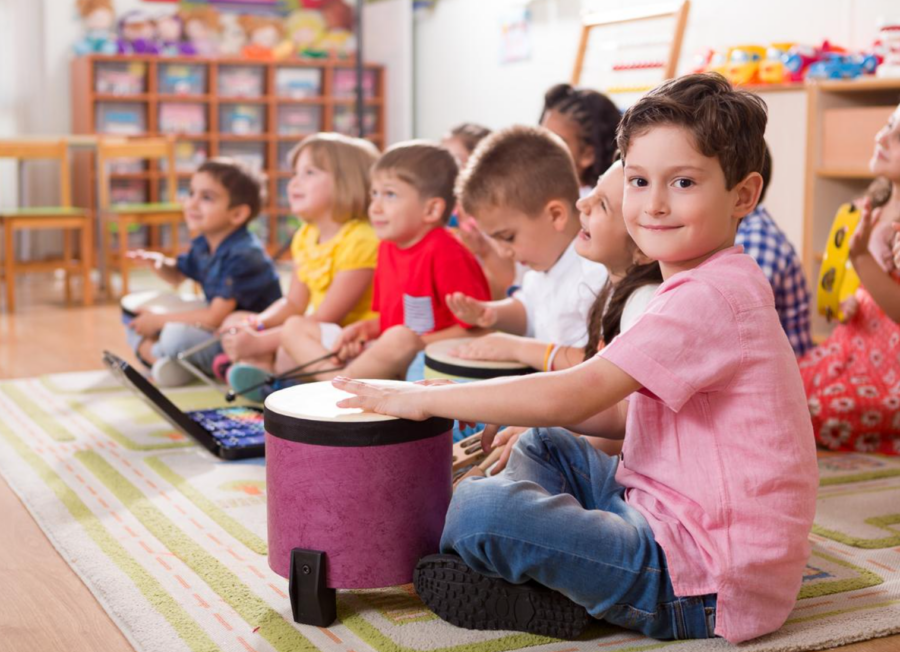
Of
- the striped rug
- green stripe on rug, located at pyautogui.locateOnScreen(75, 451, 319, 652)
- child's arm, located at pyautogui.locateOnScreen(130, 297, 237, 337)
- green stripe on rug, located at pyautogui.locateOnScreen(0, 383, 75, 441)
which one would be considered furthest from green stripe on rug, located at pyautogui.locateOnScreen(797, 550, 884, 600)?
child's arm, located at pyautogui.locateOnScreen(130, 297, 237, 337)

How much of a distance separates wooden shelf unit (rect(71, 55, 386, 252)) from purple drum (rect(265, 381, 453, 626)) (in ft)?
15.8

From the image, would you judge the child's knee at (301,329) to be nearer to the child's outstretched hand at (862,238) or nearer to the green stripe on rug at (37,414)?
the green stripe on rug at (37,414)

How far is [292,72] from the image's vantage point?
6.77 meters

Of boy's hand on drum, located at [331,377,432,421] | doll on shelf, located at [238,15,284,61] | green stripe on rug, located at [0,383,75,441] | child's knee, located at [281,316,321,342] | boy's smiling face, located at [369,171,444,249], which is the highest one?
doll on shelf, located at [238,15,284,61]

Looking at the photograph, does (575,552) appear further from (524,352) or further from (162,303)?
(162,303)

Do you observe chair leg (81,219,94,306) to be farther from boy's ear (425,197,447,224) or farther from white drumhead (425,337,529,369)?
white drumhead (425,337,529,369)

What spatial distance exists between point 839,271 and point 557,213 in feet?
2.73

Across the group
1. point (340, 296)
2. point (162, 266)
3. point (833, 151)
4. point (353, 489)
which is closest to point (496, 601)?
point (353, 489)

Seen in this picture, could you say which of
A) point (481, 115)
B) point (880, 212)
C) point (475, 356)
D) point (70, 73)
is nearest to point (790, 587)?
point (475, 356)

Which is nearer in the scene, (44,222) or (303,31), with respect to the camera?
(44,222)

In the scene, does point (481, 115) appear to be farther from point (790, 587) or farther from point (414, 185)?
point (790, 587)

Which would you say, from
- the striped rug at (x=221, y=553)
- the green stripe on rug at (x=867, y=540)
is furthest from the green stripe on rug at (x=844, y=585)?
the green stripe on rug at (x=867, y=540)

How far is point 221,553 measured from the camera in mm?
1616

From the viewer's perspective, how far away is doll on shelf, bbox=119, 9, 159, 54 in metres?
6.20
